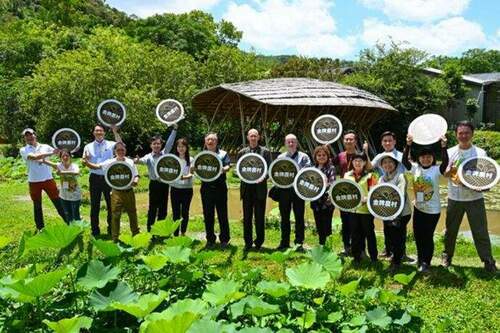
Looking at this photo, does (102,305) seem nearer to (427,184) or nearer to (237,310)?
(237,310)

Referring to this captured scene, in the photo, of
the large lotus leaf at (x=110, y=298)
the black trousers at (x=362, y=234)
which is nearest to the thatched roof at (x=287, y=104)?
the black trousers at (x=362, y=234)

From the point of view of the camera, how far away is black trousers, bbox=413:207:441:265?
256 inches

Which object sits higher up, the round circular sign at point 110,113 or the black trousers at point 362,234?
the round circular sign at point 110,113

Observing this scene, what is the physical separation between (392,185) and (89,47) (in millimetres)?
29065

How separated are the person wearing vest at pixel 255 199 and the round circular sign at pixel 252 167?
14 centimetres

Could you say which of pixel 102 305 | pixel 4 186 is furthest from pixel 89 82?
pixel 102 305

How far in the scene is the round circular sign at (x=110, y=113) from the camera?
889 cm

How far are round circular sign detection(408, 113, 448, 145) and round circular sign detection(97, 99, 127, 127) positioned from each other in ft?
15.5

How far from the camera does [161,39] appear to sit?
5109 cm

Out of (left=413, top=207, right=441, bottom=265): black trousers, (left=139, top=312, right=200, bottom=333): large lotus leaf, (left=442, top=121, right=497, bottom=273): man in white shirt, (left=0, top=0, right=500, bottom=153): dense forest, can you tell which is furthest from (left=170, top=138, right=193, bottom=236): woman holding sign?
(left=0, top=0, right=500, bottom=153): dense forest

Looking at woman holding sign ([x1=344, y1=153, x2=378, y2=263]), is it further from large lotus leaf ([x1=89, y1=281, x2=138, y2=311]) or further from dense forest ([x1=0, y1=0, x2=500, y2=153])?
dense forest ([x1=0, y1=0, x2=500, y2=153])

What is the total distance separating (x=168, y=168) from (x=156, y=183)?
652mm

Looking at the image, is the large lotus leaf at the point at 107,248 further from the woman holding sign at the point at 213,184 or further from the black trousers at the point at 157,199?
the black trousers at the point at 157,199

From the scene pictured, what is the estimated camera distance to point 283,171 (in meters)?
7.45
